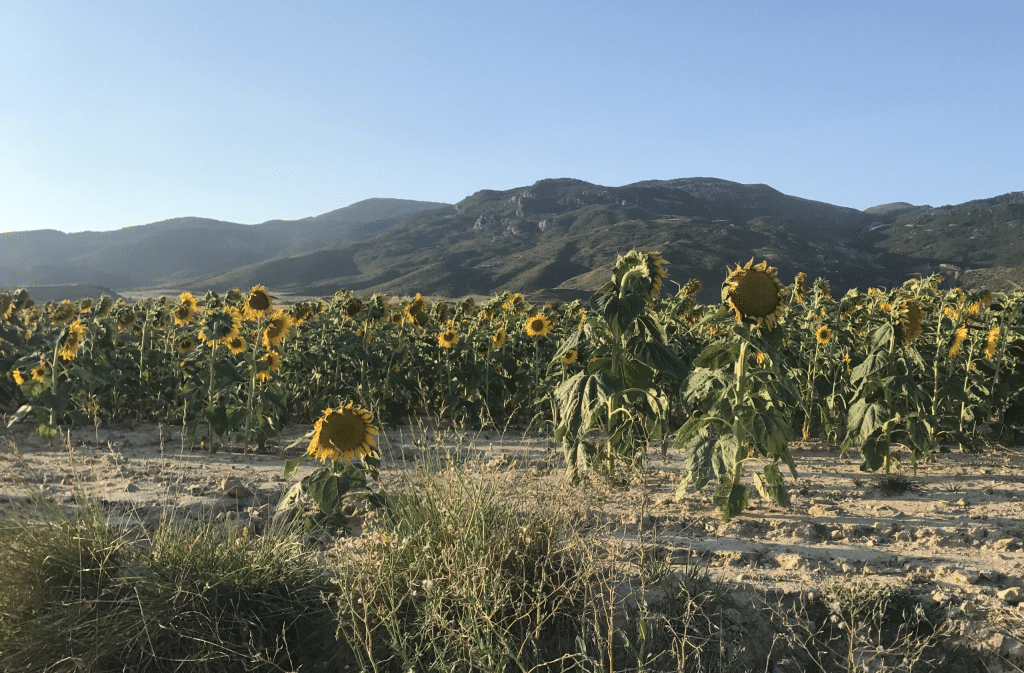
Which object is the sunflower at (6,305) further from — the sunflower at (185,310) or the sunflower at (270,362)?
the sunflower at (270,362)

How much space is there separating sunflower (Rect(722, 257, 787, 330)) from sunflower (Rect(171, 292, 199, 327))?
199 inches

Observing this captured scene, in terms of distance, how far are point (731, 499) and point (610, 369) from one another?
923mm

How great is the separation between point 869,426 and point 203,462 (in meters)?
4.77

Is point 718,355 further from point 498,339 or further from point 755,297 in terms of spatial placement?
point 498,339

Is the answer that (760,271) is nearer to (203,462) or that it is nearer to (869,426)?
(869,426)

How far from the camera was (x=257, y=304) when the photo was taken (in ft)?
18.2

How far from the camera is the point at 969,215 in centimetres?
11212

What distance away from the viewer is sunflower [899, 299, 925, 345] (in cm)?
402

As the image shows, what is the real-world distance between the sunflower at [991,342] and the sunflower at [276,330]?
586 centimetres

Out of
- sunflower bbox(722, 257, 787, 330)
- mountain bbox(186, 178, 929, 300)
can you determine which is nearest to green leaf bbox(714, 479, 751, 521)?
sunflower bbox(722, 257, 787, 330)

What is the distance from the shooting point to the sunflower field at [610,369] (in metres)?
3.29

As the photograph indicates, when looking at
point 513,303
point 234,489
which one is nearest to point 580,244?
point 513,303

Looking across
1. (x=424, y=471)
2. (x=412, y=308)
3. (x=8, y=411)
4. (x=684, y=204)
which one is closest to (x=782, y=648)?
(x=424, y=471)

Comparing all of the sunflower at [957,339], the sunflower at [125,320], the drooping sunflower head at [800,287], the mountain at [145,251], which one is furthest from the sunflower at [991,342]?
the mountain at [145,251]
